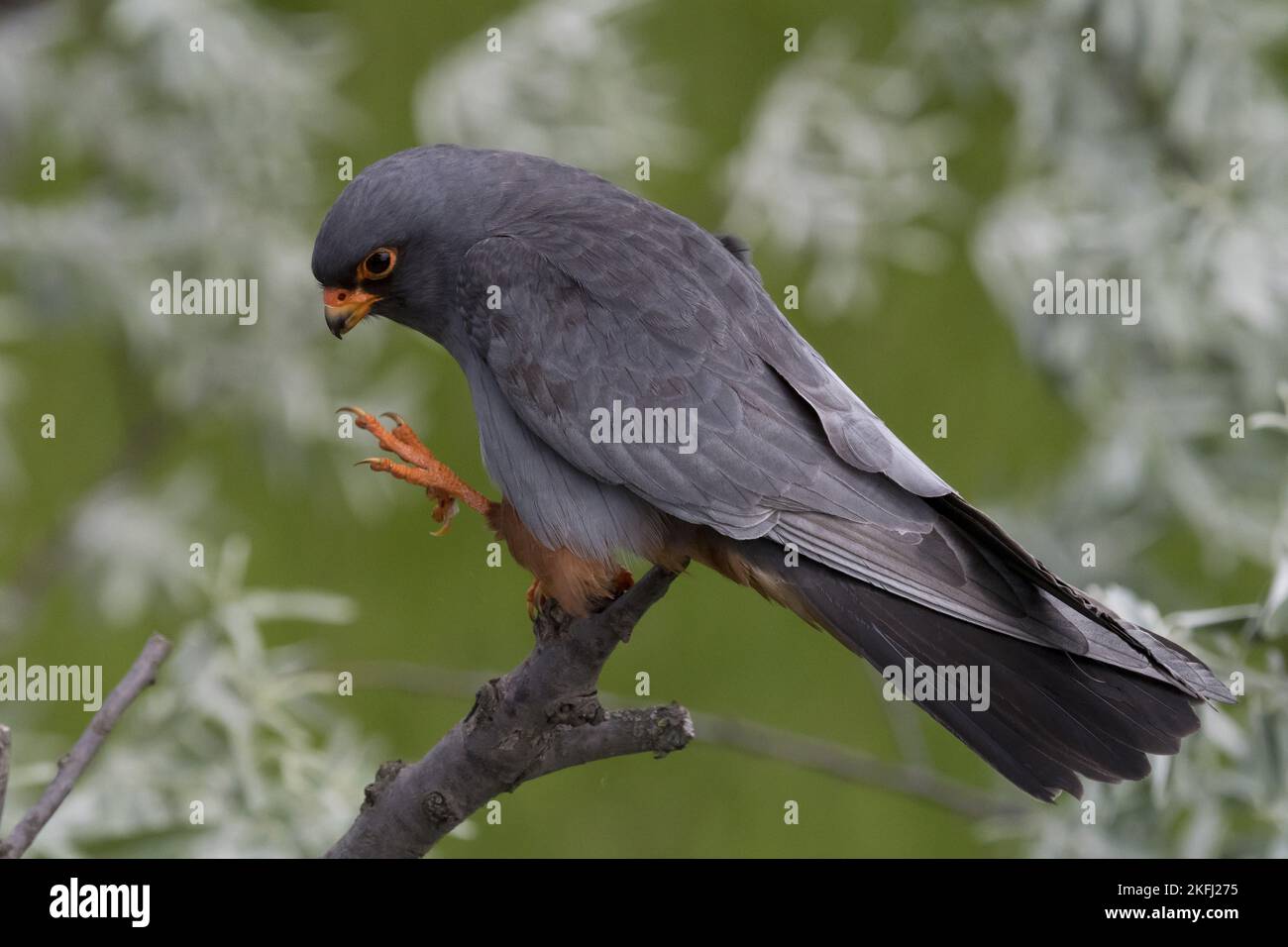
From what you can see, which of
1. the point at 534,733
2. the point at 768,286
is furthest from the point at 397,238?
the point at 768,286

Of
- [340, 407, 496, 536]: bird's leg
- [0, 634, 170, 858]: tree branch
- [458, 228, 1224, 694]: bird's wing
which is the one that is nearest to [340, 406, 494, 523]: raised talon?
[340, 407, 496, 536]: bird's leg

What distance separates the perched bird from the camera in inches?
69.4

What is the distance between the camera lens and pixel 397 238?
2162 millimetres

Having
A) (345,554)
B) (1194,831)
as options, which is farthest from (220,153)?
(1194,831)

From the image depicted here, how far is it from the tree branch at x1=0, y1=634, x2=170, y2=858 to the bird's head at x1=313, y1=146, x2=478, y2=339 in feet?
2.10

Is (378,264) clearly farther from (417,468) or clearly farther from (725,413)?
(725,413)

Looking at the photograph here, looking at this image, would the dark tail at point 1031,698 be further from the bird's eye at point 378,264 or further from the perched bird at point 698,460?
the bird's eye at point 378,264

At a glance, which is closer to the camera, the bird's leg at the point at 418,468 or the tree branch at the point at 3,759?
the tree branch at the point at 3,759

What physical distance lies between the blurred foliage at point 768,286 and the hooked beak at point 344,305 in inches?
23.4

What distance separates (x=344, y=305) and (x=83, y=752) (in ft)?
2.59

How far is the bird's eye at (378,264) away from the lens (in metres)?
2.18
